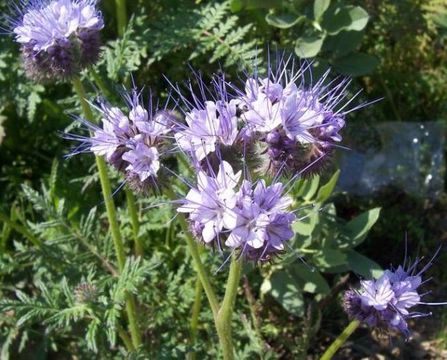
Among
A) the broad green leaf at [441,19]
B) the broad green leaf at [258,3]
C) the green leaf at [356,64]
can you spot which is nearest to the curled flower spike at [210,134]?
the broad green leaf at [258,3]

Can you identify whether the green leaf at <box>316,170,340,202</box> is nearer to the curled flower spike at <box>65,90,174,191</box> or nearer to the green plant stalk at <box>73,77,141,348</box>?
the green plant stalk at <box>73,77,141,348</box>

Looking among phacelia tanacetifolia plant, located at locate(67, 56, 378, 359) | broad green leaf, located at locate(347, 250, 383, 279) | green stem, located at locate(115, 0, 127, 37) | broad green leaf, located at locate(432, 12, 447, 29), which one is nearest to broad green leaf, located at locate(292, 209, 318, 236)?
broad green leaf, located at locate(347, 250, 383, 279)

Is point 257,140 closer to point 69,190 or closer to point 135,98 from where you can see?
point 135,98

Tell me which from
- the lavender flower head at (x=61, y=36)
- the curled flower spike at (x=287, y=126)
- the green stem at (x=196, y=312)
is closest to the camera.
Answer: the curled flower spike at (x=287, y=126)

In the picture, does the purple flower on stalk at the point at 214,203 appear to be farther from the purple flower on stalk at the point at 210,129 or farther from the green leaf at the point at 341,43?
the green leaf at the point at 341,43

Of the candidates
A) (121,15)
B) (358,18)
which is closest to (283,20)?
(358,18)

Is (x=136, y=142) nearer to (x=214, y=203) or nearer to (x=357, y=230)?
(x=214, y=203)

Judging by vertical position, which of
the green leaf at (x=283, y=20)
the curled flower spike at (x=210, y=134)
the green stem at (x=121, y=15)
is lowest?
the green leaf at (x=283, y=20)
